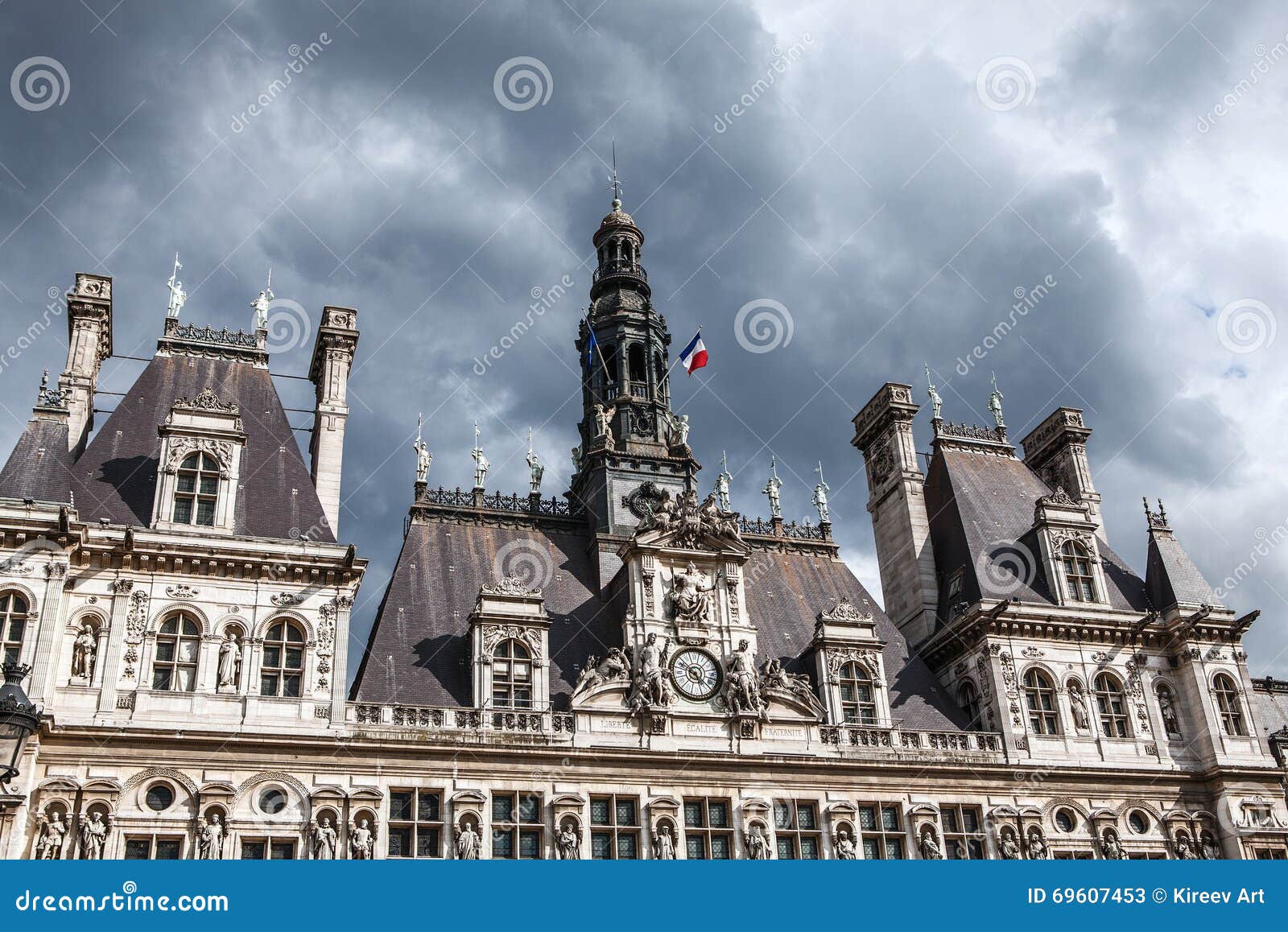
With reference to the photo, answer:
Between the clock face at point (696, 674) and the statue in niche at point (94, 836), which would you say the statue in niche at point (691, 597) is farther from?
the statue in niche at point (94, 836)

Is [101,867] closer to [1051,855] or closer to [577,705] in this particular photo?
[577,705]

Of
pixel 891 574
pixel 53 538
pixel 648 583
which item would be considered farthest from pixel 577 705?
pixel 891 574

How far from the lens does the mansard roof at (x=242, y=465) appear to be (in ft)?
116

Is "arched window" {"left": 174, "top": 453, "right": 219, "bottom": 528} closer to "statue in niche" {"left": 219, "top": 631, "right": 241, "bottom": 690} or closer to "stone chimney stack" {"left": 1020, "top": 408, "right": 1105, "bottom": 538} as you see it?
"statue in niche" {"left": 219, "top": 631, "right": 241, "bottom": 690}

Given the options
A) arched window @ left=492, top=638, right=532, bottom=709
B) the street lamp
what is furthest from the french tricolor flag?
the street lamp

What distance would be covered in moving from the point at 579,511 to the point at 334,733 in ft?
48.3

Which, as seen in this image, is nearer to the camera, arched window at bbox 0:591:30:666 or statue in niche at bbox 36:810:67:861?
statue in niche at bbox 36:810:67:861

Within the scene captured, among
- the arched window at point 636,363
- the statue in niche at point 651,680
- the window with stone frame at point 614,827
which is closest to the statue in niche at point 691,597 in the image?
the statue in niche at point 651,680

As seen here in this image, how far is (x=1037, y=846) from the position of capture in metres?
36.8

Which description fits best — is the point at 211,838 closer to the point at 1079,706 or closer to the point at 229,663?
the point at 229,663

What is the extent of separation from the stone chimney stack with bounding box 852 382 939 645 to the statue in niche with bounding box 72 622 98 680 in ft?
92.1

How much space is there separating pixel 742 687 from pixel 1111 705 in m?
13.9

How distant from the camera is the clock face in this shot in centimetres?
3634

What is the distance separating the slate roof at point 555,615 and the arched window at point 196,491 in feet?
20.3
